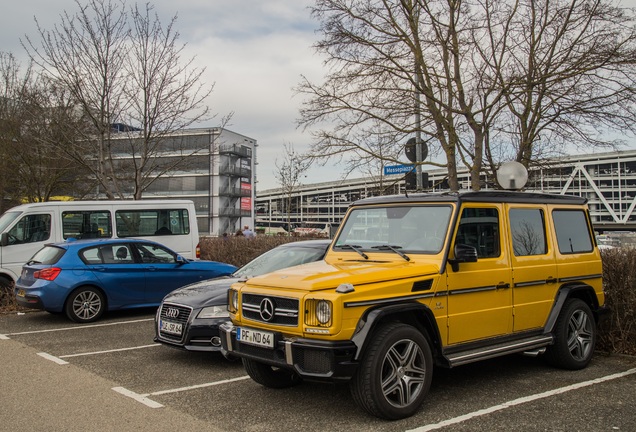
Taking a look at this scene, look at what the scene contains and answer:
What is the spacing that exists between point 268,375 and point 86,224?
9.73 meters

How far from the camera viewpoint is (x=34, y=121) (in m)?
20.0

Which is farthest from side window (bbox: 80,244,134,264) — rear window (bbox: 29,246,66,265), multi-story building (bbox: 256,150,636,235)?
multi-story building (bbox: 256,150,636,235)

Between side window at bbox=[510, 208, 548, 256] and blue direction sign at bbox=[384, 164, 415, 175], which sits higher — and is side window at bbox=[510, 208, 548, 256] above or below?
below

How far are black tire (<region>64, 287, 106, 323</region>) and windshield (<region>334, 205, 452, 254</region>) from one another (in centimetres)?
607

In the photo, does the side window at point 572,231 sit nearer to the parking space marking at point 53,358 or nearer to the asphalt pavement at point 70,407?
the asphalt pavement at point 70,407

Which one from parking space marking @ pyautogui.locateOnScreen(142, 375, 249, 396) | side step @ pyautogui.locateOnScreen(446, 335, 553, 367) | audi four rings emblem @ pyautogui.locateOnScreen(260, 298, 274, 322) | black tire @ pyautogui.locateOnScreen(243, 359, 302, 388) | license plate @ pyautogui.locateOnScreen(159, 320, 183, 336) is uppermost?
audi four rings emblem @ pyautogui.locateOnScreen(260, 298, 274, 322)

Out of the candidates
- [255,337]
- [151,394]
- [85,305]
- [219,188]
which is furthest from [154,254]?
[219,188]

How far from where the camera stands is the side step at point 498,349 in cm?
527

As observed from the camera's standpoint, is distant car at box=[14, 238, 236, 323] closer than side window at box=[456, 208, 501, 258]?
No

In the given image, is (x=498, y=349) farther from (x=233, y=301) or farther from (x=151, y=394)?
(x=151, y=394)

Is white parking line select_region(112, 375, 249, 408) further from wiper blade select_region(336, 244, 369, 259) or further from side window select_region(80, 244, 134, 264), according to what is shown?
side window select_region(80, 244, 134, 264)

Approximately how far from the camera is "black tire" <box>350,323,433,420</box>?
464 cm

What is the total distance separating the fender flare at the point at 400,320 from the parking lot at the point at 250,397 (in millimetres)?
668

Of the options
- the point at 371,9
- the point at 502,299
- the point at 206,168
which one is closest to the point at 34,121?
the point at 371,9
